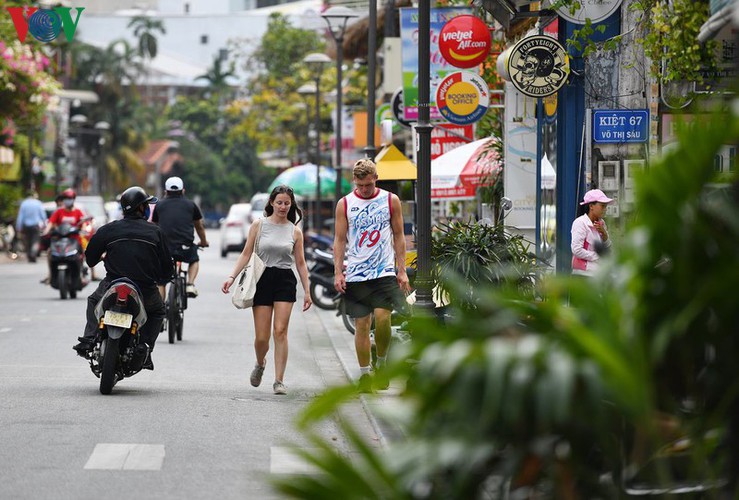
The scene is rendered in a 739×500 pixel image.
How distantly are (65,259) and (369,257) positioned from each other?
44.3 feet

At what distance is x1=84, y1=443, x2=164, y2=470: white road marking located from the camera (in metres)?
8.15

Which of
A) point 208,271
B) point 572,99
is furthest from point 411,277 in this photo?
point 208,271

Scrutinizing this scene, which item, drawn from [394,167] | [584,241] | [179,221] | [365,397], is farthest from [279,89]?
[365,397]

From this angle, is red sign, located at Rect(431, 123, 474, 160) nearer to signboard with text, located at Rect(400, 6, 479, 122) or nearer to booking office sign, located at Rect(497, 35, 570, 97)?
signboard with text, located at Rect(400, 6, 479, 122)

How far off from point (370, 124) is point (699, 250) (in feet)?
68.5

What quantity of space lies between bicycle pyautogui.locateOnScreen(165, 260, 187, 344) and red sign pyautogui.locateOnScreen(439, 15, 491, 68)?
17.8 feet

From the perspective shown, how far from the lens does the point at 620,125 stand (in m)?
15.1

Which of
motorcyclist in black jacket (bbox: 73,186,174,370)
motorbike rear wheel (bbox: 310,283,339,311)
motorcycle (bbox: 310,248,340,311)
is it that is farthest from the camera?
motorbike rear wheel (bbox: 310,283,339,311)

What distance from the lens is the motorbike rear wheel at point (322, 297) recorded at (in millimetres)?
22875

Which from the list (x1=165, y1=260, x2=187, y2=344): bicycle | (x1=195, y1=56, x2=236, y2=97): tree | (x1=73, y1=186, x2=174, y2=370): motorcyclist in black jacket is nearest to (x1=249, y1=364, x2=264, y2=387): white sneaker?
(x1=73, y1=186, x2=174, y2=370): motorcyclist in black jacket

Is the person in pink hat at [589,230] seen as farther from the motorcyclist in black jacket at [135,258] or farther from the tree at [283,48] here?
the tree at [283,48]

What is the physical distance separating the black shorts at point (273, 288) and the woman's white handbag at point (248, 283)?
0.06 metres

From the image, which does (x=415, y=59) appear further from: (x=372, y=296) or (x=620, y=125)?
(x=372, y=296)

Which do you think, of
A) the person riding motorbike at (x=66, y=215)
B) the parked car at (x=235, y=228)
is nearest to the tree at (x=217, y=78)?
the parked car at (x=235, y=228)
